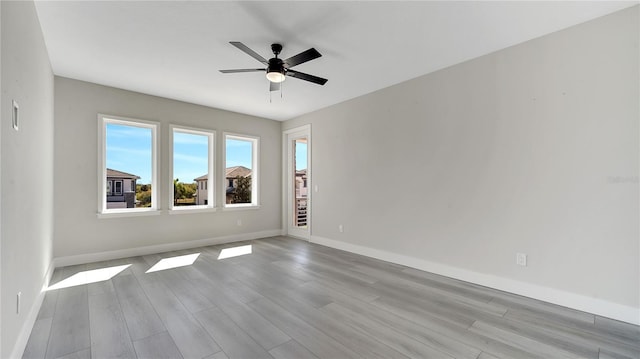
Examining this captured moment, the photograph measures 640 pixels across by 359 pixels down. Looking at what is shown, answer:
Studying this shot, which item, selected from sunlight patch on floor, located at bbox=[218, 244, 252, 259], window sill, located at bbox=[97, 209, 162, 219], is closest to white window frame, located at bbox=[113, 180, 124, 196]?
window sill, located at bbox=[97, 209, 162, 219]

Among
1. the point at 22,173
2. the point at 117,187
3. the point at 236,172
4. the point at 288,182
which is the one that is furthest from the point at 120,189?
the point at 288,182

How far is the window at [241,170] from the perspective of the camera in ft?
18.9

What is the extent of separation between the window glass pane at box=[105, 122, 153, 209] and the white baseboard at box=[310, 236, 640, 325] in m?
4.18

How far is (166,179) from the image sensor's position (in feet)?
15.9

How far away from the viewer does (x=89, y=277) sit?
3.46m

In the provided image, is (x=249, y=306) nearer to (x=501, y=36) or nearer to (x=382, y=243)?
(x=382, y=243)

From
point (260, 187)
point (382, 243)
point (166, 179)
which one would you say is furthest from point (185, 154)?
point (382, 243)

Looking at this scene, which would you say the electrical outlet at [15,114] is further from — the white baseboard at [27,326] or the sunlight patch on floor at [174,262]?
the sunlight patch on floor at [174,262]

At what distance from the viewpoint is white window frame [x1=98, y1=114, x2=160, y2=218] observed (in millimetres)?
4242

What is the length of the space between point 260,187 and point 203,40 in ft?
11.9

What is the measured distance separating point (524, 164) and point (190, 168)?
5207 millimetres

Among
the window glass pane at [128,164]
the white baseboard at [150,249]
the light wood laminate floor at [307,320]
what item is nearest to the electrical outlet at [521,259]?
the light wood laminate floor at [307,320]

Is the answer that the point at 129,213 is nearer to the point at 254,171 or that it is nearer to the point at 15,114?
the point at 254,171

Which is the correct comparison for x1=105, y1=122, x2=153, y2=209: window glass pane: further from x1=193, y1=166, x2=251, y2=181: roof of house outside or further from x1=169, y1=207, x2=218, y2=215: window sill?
x1=193, y1=166, x2=251, y2=181: roof of house outside
